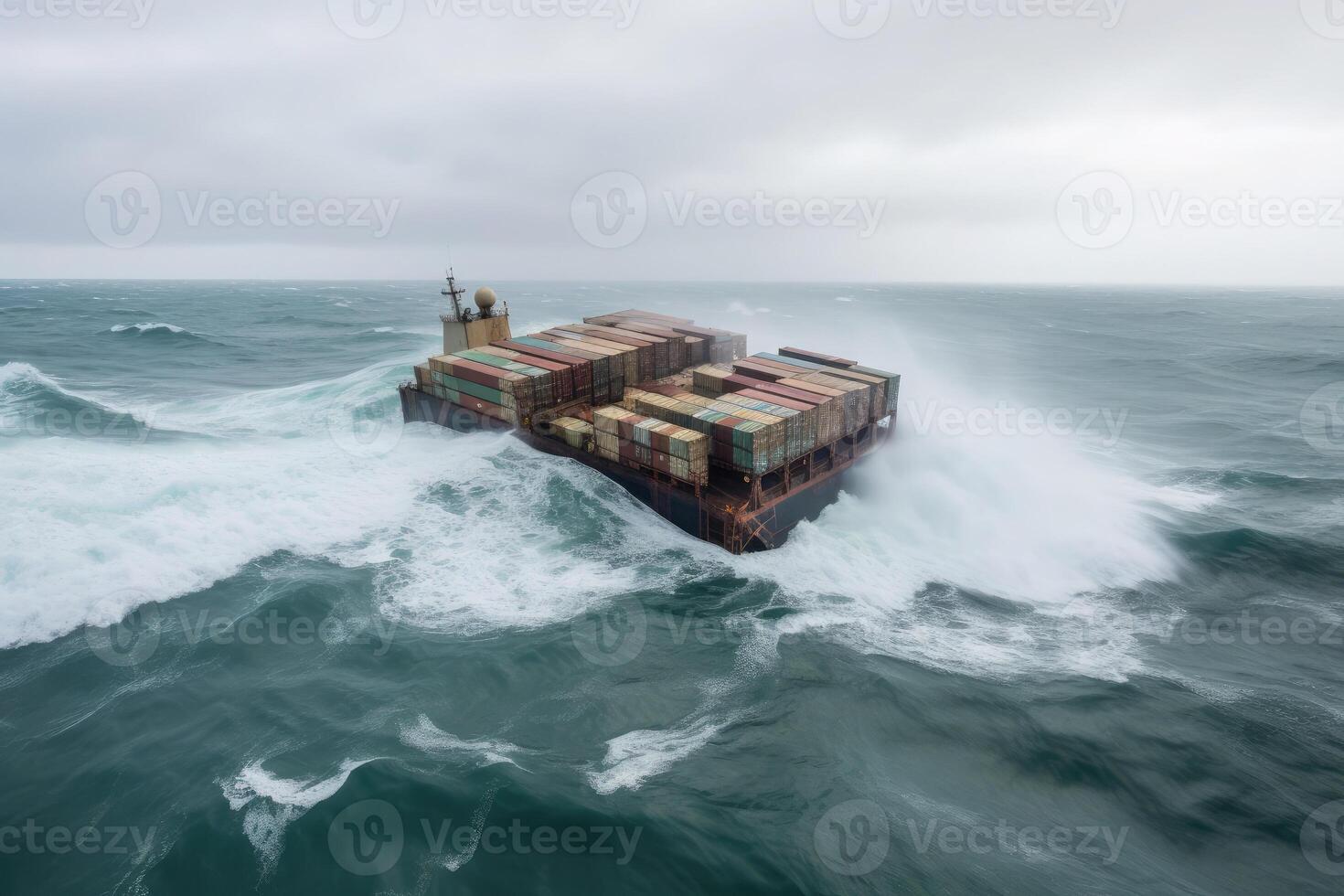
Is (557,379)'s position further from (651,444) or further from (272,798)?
(272,798)

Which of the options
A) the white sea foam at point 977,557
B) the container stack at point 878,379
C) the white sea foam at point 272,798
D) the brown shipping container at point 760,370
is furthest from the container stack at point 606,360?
the white sea foam at point 272,798

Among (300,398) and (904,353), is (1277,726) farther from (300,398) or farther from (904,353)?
(300,398)

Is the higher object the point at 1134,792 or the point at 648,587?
the point at 648,587

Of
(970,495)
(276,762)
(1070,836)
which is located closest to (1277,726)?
(1070,836)

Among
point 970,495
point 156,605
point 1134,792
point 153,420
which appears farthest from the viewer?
point 153,420

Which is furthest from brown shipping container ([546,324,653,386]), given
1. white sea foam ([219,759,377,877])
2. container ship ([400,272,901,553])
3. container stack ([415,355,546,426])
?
white sea foam ([219,759,377,877])

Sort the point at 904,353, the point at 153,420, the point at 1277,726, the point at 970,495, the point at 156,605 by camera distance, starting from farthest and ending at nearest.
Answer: the point at 904,353, the point at 153,420, the point at 970,495, the point at 156,605, the point at 1277,726

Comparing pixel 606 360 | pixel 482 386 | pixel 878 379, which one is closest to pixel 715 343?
pixel 606 360
